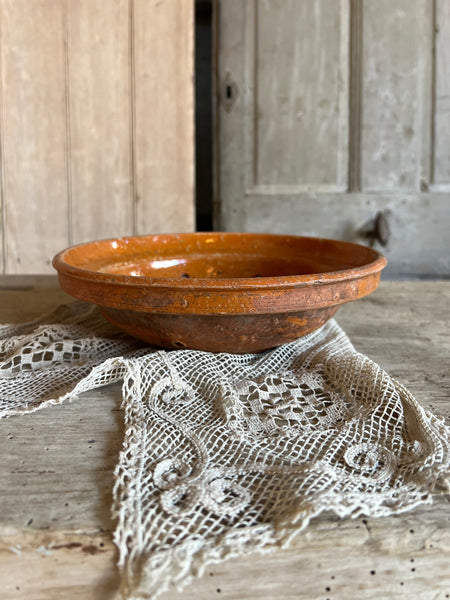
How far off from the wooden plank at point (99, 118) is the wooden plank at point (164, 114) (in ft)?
0.13

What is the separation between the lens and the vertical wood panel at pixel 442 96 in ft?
6.39

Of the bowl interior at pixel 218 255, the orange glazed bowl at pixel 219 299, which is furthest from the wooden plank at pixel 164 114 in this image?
the orange glazed bowl at pixel 219 299

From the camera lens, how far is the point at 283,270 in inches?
36.4

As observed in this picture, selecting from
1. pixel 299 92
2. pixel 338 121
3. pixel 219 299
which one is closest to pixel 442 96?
pixel 338 121

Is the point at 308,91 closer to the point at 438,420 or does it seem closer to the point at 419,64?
the point at 419,64

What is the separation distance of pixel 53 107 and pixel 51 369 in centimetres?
138

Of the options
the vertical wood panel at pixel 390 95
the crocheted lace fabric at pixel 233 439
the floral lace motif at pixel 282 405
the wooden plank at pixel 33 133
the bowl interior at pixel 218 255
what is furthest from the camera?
the vertical wood panel at pixel 390 95

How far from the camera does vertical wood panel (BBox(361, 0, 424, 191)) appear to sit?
194 centimetres

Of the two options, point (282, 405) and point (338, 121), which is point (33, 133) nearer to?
point (338, 121)

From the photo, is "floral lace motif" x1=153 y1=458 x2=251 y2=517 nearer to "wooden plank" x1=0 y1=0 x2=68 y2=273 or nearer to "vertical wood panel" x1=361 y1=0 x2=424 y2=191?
"wooden plank" x1=0 y1=0 x2=68 y2=273

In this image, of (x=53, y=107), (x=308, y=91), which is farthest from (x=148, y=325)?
(x=308, y=91)

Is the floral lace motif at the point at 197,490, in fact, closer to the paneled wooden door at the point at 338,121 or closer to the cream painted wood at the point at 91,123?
the cream painted wood at the point at 91,123

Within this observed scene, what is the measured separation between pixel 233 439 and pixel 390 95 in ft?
5.76

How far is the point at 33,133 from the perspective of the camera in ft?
6.14
